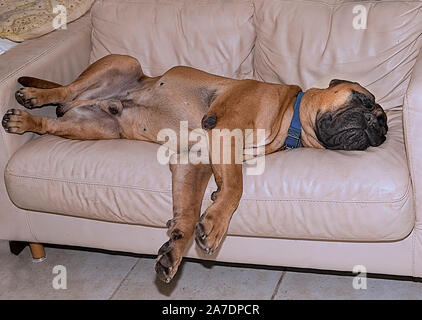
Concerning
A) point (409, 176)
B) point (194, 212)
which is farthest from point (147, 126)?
point (409, 176)

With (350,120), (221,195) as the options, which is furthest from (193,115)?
(350,120)

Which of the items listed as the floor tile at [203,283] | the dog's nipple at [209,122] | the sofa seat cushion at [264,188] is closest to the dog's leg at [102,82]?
the sofa seat cushion at [264,188]

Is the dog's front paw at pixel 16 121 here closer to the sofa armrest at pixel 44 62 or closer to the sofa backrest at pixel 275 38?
the sofa armrest at pixel 44 62

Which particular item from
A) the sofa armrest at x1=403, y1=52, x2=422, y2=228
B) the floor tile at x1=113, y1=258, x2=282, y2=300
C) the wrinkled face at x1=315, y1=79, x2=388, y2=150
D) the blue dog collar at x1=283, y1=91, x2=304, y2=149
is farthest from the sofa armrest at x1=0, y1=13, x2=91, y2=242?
the sofa armrest at x1=403, y1=52, x2=422, y2=228

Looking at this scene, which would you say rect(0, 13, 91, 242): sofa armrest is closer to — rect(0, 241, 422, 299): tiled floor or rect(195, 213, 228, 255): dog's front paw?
rect(0, 241, 422, 299): tiled floor

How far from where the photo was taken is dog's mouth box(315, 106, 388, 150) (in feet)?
7.47

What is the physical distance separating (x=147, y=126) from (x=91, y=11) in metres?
0.77

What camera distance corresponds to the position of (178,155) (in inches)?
92.4

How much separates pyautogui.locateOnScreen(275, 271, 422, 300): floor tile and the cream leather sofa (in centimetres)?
17

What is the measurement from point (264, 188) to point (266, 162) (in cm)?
12

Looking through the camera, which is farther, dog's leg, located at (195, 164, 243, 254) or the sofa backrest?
the sofa backrest

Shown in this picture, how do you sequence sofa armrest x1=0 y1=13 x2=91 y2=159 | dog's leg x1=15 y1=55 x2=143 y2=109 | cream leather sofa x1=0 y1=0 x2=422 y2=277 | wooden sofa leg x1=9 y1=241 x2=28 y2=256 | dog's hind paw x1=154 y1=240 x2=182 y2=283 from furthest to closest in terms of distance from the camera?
wooden sofa leg x1=9 y1=241 x2=28 y2=256 < dog's leg x1=15 y1=55 x2=143 y2=109 < sofa armrest x1=0 y1=13 x2=91 y2=159 < cream leather sofa x1=0 y1=0 x2=422 y2=277 < dog's hind paw x1=154 y1=240 x2=182 y2=283

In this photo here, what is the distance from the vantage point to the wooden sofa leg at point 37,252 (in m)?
2.74

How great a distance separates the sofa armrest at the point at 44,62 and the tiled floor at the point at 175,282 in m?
0.50
